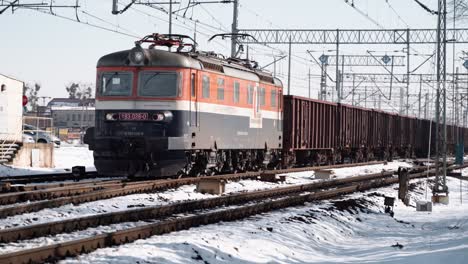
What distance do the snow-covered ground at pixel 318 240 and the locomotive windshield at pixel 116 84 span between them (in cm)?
631

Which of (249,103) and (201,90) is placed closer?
(201,90)

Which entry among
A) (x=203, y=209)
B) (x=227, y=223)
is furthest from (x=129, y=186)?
Result: (x=227, y=223)

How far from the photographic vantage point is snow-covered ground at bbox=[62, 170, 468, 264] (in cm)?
1007

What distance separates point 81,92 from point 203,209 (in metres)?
156

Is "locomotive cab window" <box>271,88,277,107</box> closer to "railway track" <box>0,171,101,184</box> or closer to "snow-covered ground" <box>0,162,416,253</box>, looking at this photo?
"snow-covered ground" <box>0,162,416,253</box>

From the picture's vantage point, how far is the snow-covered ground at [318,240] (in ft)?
33.0

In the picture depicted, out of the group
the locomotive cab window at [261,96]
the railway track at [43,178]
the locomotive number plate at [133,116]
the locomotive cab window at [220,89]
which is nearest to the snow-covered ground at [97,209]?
the locomotive number plate at [133,116]

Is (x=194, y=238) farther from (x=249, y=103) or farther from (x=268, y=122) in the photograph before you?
(x=268, y=122)

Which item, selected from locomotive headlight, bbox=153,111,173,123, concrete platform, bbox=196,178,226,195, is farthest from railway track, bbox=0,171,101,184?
concrete platform, bbox=196,178,226,195

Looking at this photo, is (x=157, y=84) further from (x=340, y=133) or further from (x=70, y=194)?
(x=340, y=133)

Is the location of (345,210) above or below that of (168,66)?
below

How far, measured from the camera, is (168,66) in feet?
64.8

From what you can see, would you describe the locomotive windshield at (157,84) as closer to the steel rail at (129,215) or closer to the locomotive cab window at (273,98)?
the steel rail at (129,215)

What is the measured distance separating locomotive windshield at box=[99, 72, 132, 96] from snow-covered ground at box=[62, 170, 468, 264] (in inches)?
248
